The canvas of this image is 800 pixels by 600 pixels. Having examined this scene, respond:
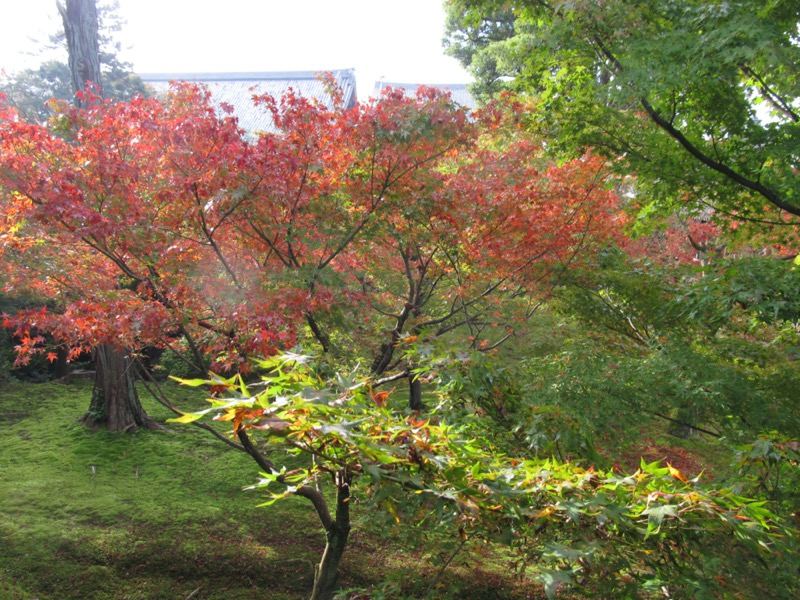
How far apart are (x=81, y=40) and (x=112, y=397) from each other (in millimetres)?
5074

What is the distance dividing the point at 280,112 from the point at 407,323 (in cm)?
289

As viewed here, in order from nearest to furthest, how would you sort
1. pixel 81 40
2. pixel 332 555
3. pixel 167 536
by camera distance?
pixel 332 555
pixel 167 536
pixel 81 40

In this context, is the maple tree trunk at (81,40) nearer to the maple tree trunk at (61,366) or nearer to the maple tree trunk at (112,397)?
the maple tree trunk at (112,397)

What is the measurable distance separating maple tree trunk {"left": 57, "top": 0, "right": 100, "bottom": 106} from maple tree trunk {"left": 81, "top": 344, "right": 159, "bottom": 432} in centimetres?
372

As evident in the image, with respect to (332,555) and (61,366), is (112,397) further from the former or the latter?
(332,555)

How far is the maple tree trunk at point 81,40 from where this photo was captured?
7223 mm

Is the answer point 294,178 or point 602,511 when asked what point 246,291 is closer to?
point 294,178

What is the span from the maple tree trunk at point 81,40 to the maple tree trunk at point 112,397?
372cm

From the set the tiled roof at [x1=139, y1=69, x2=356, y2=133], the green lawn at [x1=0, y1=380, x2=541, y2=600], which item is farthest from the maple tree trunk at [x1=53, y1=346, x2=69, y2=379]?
the tiled roof at [x1=139, y1=69, x2=356, y2=133]

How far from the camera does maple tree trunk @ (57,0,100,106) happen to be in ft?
23.7

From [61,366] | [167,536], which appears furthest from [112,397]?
[61,366]

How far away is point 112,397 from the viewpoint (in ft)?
27.5

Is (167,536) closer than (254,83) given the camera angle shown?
Yes

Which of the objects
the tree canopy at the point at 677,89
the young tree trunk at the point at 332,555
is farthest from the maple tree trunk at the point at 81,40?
the young tree trunk at the point at 332,555
